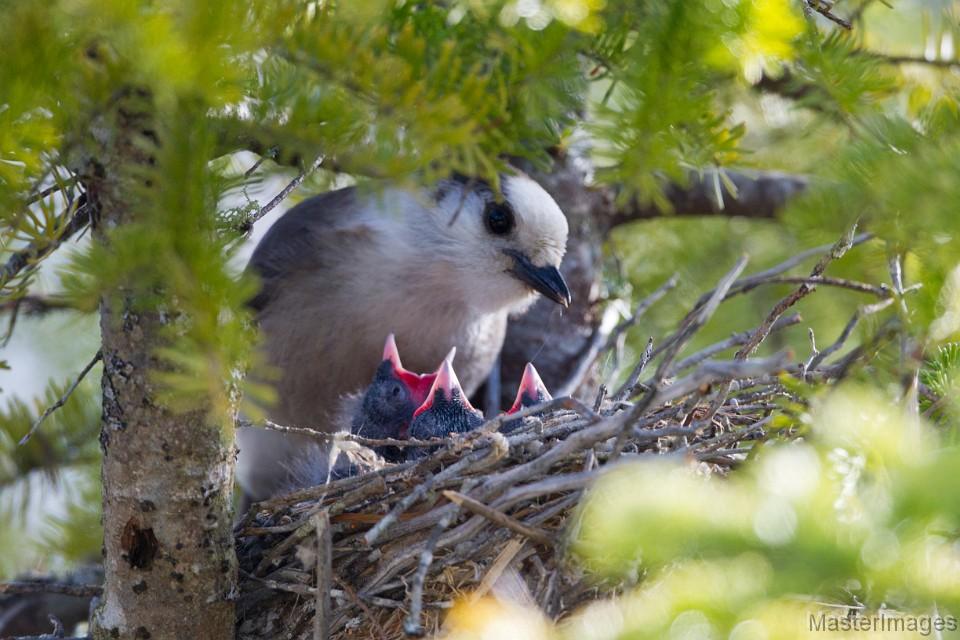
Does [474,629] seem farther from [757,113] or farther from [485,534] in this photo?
[757,113]

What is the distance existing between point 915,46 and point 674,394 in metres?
2.15

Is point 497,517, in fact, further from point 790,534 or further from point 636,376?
point 790,534

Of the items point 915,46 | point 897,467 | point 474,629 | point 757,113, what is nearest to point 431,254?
point 757,113

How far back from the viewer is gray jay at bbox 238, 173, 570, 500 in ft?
Result: 10.8

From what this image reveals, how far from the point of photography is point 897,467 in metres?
1.06

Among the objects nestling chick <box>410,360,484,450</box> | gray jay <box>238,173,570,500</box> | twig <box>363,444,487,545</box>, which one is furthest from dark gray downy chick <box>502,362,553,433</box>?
twig <box>363,444,487,545</box>

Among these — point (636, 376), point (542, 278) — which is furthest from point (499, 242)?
point (636, 376)

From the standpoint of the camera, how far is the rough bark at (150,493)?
1.60 metres

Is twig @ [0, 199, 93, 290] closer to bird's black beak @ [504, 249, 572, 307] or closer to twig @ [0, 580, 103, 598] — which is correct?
twig @ [0, 580, 103, 598]

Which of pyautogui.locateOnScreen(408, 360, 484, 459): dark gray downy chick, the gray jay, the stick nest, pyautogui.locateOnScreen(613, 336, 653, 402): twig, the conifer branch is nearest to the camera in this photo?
the stick nest

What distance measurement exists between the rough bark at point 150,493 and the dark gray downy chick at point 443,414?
35.7 inches

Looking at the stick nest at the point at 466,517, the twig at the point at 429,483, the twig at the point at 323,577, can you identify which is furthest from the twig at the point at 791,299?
the twig at the point at 323,577

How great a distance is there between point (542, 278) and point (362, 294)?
1.99ft

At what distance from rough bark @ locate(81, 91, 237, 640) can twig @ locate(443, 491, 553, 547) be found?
0.40 meters
